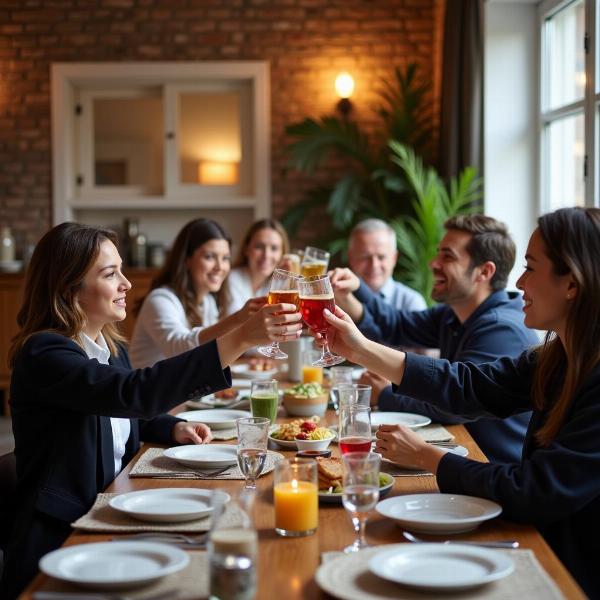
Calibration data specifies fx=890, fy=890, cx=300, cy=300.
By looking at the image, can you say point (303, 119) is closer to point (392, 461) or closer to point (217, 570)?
point (392, 461)

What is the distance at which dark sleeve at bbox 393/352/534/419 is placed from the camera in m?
2.14

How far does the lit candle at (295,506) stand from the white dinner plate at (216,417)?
2.98ft

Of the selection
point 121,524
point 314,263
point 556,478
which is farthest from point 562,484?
point 314,263


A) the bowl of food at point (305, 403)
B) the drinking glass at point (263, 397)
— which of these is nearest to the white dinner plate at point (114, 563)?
the drinking glass at point (263, 397)

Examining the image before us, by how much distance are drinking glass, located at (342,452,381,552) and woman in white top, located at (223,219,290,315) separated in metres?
3.52

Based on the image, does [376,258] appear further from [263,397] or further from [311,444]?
[311,444]

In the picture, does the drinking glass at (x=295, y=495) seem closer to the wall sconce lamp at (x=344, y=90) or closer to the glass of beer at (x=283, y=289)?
the glass of beer at (x=283, y=289)

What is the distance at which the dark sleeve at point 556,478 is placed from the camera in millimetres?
1610

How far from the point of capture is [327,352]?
2258mm

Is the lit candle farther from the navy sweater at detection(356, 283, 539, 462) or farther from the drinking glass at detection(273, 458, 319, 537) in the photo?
the navy sweater at detection(356, 283, 539, 462)

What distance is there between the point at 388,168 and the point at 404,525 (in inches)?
205

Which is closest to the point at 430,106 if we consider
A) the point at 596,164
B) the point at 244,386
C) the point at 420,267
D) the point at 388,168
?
the point at 388,168

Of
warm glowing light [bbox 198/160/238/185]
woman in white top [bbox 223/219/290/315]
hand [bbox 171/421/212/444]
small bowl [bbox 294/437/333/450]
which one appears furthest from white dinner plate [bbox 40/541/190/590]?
warm glowing light [bbox 198/160/238/185]

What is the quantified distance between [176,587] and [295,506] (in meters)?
0.30
